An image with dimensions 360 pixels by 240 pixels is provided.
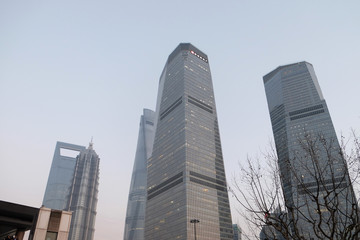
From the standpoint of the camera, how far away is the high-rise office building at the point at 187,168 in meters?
136

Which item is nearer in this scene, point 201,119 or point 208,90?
point 201,119

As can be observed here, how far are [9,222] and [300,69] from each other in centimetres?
21149

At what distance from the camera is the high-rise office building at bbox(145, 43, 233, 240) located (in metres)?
136

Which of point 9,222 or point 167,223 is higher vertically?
point 167,223

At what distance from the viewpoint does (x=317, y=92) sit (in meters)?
186

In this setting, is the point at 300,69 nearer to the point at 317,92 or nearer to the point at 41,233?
the point at 317,92

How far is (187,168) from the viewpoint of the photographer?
145375 mm

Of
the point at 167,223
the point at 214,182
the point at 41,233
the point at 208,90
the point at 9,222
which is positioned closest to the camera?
the point at 41,233

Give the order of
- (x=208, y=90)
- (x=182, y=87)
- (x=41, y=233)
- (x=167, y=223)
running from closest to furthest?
Answer: (x=41, y=233) → (x=167, y=223) → (x=182, y=87) → (x=208, y=90)

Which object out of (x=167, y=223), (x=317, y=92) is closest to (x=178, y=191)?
(x=167, y=223)

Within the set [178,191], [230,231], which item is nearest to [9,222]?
[178,191]

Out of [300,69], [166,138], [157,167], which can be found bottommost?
[157,167]

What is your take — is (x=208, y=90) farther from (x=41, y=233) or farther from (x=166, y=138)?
(x=41, y=233)

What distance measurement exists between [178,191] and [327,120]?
10562 cm
